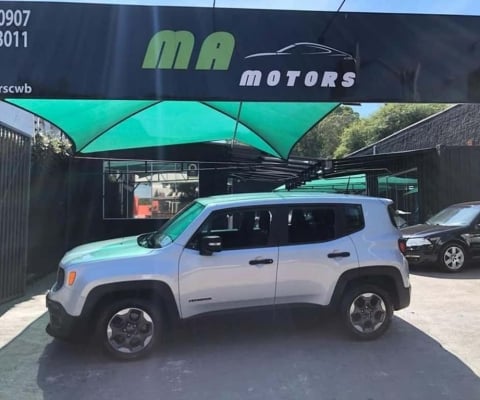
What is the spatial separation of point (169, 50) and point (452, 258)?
842 cm

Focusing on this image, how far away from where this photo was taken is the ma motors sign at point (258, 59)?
18.7 ft

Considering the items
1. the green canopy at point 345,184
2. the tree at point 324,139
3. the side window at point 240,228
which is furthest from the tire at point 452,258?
the tree at point 324,139

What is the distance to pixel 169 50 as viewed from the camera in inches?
225

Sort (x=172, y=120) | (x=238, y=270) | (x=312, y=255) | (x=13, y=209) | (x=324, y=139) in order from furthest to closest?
(x=324, y=139), (x=172, y=120), (x=13, y=209), (x=312, y=255), (x=238, y=270)

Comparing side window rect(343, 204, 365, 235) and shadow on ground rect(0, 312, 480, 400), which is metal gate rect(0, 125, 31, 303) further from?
side window rect(343, 204, 365, 235)

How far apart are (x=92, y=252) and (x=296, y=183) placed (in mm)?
16266

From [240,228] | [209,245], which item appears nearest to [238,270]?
[209,245]

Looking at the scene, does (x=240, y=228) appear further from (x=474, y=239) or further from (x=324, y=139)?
(x=324, y=139)

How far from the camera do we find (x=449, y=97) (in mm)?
5996

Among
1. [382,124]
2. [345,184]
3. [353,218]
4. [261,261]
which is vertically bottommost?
[261,261]

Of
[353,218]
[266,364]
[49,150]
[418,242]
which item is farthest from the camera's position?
[49,150]

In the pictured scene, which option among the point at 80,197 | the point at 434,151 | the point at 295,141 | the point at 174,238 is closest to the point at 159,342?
the point at 174,238

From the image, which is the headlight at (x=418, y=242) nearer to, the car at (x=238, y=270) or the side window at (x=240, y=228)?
the car at (x=238, y=270)

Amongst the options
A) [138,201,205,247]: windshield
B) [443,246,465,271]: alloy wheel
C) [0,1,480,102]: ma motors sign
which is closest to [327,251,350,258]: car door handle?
[138,201,205,247]: windshield
